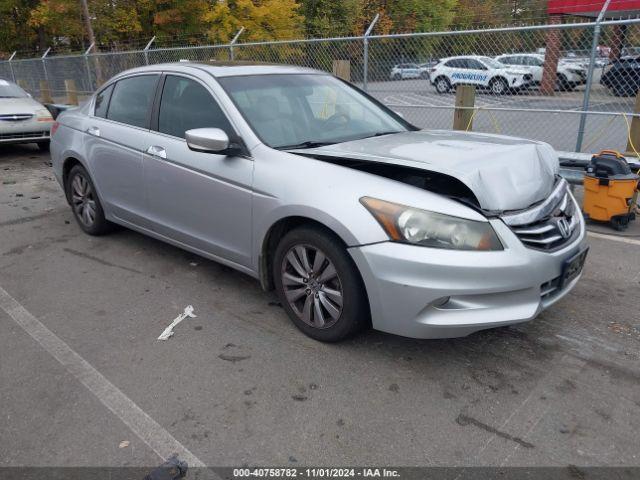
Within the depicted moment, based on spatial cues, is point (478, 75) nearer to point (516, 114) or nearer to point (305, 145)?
point (516, 114)

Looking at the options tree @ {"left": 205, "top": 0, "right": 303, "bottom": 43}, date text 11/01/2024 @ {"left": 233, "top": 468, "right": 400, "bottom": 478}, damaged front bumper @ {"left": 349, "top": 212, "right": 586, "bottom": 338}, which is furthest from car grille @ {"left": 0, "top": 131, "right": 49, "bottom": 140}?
tree @ {"left": 205, "top": 0, "right": 303, "bottom": 43}

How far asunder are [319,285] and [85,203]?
127 inches

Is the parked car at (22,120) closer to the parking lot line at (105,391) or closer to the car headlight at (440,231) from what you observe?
the parking lot line at (105,391)

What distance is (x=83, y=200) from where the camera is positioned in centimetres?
523

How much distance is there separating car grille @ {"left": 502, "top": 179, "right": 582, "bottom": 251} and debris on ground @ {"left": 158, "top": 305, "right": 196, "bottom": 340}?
219 centimetres

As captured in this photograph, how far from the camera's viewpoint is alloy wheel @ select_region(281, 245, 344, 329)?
3025 millimetres

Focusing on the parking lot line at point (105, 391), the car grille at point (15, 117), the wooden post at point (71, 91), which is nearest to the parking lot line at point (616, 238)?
the parking lot line at point (105, 391)

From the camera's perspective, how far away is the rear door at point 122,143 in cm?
432

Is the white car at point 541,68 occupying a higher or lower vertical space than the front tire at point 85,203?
higher

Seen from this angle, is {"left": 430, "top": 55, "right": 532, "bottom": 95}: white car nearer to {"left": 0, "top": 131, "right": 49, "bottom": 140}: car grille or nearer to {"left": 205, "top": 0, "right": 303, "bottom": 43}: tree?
{"left": 0, "top": 131, "right": 49, "bottom": 140}: car grille

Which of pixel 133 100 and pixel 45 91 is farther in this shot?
pixel 45 91

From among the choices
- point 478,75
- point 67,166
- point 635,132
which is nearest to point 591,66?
point 635,132

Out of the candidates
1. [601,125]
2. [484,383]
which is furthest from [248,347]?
[601,125]

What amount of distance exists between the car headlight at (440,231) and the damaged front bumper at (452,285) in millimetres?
40
